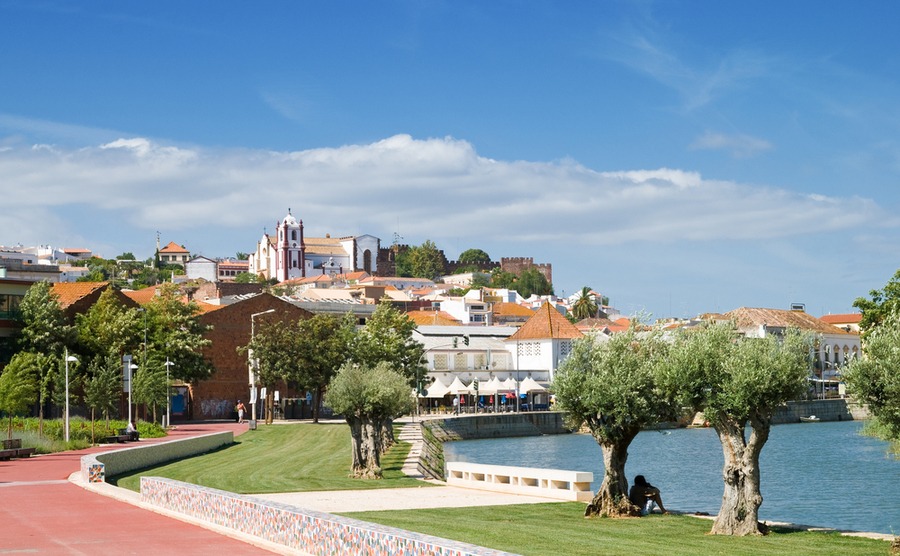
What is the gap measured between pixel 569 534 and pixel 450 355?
309 feet

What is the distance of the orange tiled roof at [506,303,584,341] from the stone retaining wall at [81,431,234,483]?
67.1 meters

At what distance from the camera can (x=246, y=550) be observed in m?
19.1

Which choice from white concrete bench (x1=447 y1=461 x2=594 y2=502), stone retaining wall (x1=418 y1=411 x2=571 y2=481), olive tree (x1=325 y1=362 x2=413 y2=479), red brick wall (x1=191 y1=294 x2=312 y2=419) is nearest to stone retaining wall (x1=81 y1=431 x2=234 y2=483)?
olive tree (x1=325 y1=362 x2=413 y2=479)

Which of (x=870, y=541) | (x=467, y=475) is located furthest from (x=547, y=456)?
(x=870, y=541)

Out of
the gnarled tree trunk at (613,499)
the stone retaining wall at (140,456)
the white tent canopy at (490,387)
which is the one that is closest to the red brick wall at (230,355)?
the white tent canopy at (490,387)

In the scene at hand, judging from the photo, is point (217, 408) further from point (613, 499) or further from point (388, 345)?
point (613, 499)

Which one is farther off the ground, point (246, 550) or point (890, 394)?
point (890, 394)

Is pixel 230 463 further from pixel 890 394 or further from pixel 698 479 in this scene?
pixel 890 394

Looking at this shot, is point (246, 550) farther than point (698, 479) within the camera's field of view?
No

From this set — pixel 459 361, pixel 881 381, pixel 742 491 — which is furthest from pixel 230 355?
pixel 881 381

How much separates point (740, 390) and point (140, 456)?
76.7 ft

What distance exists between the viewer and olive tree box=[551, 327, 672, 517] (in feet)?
95.2

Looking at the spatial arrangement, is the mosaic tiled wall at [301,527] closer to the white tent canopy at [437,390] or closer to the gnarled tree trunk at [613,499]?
the gnarled tree trunk at [613,499]

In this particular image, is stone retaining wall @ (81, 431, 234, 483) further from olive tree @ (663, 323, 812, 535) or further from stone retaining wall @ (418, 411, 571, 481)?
stone retaining wall @ (418, 411, 571, 481)
